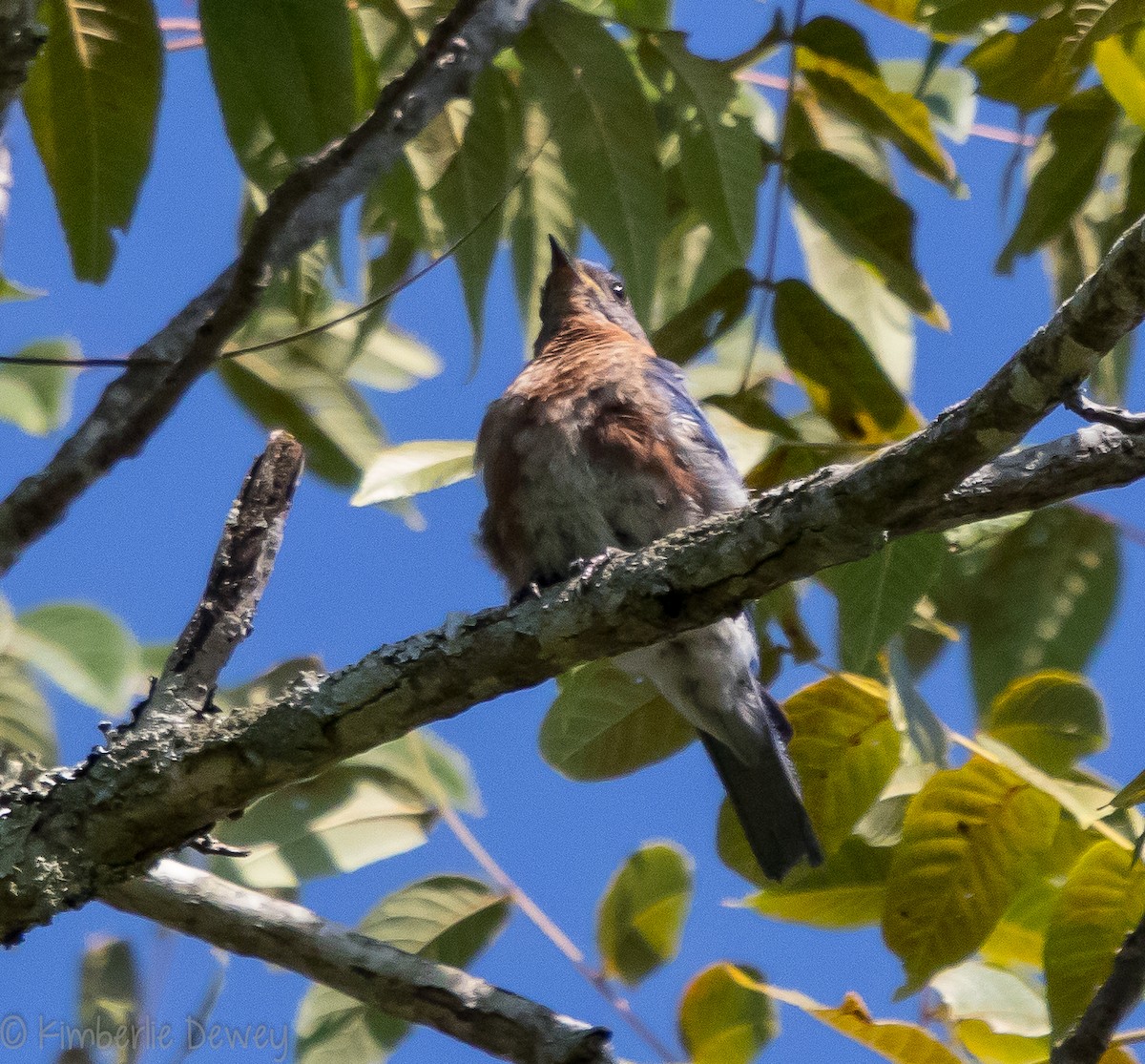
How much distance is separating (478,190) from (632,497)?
114 centimetres

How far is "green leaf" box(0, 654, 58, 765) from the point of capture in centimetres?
354

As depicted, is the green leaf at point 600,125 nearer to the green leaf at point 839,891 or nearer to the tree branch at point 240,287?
the tree branch at point 240,287

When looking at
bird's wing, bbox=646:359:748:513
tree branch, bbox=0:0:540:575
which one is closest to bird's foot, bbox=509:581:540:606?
tree branch, bbox=0:0:540:575

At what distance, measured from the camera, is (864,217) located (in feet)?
12.1

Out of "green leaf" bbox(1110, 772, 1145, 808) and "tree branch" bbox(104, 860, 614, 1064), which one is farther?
"tree branch" bbox(104, 860, 614, 1064)

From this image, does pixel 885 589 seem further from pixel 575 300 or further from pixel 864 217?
pixel 575 300

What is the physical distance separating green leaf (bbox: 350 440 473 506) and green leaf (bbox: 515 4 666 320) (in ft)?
1.98

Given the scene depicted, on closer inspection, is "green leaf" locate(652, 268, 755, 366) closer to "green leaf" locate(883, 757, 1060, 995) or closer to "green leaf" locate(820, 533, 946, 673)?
"green leaf" locate(820, 533, 946, 673)

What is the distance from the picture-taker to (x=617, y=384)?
14.4 ft

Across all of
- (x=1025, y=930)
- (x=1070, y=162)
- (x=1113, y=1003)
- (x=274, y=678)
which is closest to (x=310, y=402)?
(x=274, y=678)

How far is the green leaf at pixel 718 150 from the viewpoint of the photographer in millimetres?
3352

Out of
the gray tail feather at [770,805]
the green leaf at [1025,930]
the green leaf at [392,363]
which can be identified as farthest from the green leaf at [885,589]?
the green leaf at [392,363]

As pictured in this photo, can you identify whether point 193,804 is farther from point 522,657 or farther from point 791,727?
point 791,727

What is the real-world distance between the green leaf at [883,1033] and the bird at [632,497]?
3.96 feet
